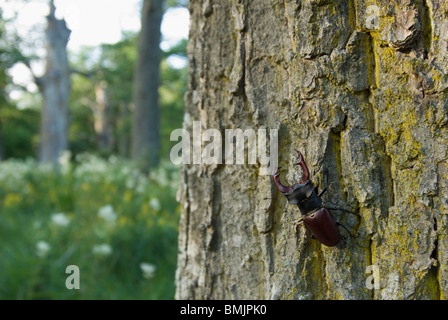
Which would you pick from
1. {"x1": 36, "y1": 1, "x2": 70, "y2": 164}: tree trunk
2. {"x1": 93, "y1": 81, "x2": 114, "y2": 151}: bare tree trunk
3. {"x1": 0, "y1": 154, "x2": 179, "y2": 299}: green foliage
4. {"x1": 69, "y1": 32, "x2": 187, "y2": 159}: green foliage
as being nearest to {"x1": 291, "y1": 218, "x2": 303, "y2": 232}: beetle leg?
{"x1": 0, "y1": 154, "x2": 179, "y2": 299}: green foliage

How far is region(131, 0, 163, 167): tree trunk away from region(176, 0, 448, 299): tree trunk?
7391 mm

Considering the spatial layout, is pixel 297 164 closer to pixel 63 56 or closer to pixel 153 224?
pixel 153 224

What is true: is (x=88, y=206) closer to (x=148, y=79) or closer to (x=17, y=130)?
(x=148, y=79)

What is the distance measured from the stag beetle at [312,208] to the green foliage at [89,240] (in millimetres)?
1587

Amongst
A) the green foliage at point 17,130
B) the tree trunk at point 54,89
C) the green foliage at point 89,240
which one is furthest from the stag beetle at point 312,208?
the green foliage at point 17,130

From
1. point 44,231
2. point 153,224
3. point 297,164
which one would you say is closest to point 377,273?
point 297,164

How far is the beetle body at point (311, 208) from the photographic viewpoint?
1264 millimetres

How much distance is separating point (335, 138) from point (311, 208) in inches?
10.1
